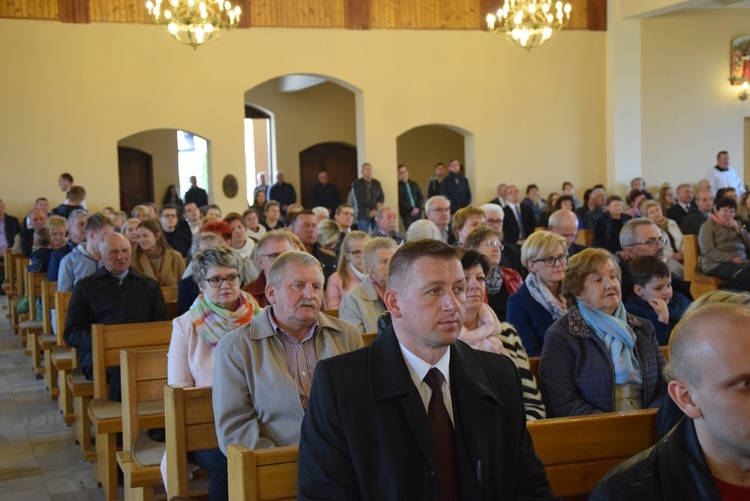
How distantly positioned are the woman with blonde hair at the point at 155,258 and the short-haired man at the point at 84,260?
1.46 feet

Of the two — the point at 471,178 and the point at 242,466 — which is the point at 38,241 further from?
the point at 471,178

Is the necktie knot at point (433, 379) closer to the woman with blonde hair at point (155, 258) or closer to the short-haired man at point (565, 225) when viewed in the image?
the short-haired man at point (565, 225)

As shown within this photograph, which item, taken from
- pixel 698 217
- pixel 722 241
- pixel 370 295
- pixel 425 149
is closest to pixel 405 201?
pixel 425 149

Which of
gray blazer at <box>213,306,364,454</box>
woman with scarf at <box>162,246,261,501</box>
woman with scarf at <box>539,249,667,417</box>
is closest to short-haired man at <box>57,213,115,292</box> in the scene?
woman with scarf at <box>162,246,261,501</box>

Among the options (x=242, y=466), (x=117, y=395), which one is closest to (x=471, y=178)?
(x=117, y=395)

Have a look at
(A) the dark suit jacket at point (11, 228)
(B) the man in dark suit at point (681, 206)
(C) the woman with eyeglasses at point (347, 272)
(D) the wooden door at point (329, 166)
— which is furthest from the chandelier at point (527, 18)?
(D) the wooden door at point (329, 166)

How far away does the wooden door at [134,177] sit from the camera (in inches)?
708

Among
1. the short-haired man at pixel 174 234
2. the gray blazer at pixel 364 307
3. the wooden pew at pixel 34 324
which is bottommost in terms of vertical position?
the wooden pew at pixel 34 324

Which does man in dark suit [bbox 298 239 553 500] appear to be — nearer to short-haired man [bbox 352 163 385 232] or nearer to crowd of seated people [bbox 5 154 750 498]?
crowd of seated people [bbox 5 154 750 498]

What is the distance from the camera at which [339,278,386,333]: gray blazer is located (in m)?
4.86

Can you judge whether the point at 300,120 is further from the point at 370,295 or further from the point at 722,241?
the point at 370,295

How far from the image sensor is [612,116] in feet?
51.9

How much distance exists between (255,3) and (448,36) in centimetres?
322

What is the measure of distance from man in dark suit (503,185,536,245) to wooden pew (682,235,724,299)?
3874 millimetres
